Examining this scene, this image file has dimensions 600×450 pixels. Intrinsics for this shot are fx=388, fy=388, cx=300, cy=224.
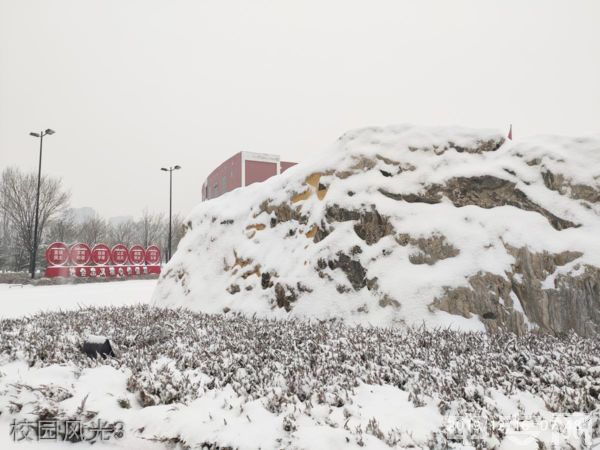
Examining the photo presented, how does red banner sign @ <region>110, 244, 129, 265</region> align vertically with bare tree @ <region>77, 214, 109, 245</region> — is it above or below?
below

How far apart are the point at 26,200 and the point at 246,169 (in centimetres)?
2263

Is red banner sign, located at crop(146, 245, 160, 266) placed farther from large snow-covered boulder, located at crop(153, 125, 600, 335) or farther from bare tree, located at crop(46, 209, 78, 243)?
large snow-covered boulder, located at crop(153, 125, 600, 335)

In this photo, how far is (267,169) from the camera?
32.6 metres

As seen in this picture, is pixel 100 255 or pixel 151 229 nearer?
pixel 100 255

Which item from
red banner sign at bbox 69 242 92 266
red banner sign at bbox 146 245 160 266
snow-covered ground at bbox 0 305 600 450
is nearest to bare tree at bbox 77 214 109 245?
red banner sign at bbox 146 245 160 266

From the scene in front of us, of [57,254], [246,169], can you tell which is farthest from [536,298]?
[246,169]

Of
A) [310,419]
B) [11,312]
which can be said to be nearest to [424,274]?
[310,419]

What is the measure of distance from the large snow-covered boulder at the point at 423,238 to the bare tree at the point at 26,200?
3555 centimetres

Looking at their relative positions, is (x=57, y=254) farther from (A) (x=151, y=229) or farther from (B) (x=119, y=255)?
(A) (x=151, y=229)

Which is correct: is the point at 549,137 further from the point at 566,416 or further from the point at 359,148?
the point at 566,416

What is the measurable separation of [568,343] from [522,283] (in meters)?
1.31

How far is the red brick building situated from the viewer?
30969mm

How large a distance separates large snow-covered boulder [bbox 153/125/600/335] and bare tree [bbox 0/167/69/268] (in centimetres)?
3555

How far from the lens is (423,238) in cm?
662
